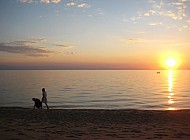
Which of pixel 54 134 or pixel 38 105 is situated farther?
pixel 38 105

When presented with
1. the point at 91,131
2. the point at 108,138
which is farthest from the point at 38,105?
the point at 108,138

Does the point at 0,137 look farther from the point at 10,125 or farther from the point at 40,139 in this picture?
the point at 10,125

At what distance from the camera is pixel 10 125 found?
1215 centimetres

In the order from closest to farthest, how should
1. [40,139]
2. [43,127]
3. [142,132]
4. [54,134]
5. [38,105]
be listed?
[40,139], [54,134], [142,132], [43,127], [38,105]

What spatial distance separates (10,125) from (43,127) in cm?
179

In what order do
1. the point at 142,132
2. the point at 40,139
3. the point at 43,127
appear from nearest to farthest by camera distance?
the point at 40,139 → the point at 142,132 → the point at 43,127

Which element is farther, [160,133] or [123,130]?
[123,130]

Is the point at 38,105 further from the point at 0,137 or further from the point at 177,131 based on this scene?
the point at 177,131

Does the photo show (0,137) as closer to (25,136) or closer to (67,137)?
(25,136)

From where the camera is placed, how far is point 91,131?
11297 mm

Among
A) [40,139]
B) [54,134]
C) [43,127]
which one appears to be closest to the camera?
[40,139]

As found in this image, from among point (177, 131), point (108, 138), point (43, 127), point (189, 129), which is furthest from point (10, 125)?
point (189, 129)

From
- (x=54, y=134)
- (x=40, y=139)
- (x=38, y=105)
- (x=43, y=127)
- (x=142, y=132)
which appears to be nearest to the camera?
(x=40, y=139)

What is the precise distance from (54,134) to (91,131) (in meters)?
1.87
